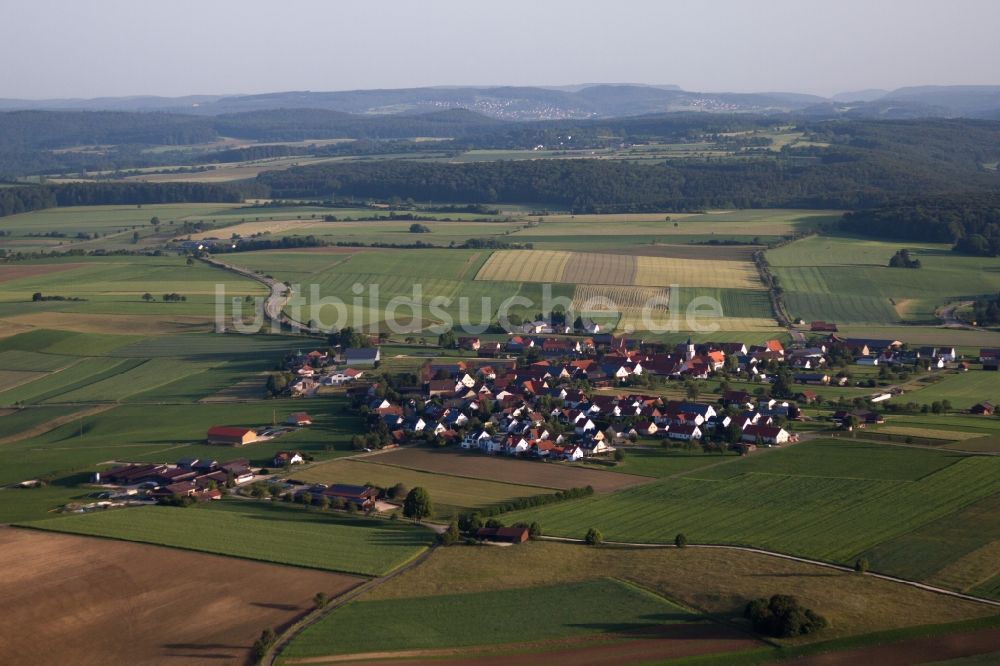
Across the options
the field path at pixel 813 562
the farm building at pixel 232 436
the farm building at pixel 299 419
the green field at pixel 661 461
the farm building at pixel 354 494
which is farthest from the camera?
the farm building at pixel 299 419

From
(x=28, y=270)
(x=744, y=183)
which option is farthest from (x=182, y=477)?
(x=744, y=183)

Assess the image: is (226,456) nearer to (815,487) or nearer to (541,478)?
(541,478)

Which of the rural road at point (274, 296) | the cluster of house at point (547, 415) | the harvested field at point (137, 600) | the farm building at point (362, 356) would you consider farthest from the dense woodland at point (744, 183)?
the harvested field at point (137, 600)

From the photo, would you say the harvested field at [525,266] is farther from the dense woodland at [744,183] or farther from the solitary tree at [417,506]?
the solitary tree at [417,506]

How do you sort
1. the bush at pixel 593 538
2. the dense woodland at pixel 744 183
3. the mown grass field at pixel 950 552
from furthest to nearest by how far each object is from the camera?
the dense woodland at pixel 744 183, the bush at pixel 593 538, the mown grass field at pixel 950 552

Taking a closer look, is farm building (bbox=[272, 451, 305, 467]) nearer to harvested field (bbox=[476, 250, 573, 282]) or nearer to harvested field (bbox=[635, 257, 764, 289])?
harvested field (bbox=[476, 250, 573, 282])

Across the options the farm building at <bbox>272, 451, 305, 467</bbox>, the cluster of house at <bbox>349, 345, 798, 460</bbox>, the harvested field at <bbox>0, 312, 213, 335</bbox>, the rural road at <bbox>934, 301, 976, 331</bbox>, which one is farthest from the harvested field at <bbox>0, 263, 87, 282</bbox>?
the rural road at <bbox>934, 301, 976, 331</bbox>

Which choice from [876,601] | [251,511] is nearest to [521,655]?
[876,601]
